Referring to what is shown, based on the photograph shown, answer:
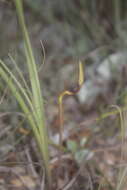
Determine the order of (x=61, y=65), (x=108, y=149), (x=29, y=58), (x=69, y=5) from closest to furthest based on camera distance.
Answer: (x=29, y=58)
(x=108, y=149)
(x=61, y=65)
(x=69, y=5)

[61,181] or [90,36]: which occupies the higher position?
[90,36]

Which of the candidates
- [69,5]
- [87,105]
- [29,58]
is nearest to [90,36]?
[69,5]

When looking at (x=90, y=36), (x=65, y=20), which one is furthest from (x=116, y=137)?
(x=65, y=20)

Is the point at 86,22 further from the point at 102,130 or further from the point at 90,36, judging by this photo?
the point at 102,130

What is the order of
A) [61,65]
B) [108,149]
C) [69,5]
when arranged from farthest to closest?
1. [69,5]
2. [61,65]
3. [108,149]

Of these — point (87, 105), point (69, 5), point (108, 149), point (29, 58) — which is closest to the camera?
point (29, 58)

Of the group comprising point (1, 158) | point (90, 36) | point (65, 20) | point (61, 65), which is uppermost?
point (65, 20)

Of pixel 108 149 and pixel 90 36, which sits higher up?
pixel 90 36

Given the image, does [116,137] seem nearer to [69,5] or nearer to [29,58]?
[29,58]

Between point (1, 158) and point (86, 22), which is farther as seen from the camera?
point (86, 22)
